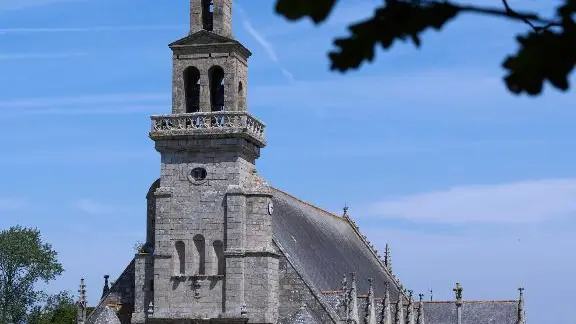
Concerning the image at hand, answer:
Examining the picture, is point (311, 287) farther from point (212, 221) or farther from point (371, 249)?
point (371, 249)

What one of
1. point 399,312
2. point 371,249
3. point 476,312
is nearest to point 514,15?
point 399,312

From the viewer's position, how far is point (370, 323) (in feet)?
151

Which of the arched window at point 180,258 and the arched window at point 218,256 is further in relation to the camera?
the arched window at point 180,258

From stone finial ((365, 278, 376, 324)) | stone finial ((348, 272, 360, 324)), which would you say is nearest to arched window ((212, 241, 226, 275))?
stone finial ((348, 272, 360, 324))

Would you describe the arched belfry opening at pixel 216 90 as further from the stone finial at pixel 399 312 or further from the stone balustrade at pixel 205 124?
the stone finial at pixel 399 312

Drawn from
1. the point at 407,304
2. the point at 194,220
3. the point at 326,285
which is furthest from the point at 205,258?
the point at 407,304

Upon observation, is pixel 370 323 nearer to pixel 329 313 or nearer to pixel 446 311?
pixel 329 313

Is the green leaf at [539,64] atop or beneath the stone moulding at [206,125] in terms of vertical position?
beneath

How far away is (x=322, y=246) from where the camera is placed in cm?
→ 5103

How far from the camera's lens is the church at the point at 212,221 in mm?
40219

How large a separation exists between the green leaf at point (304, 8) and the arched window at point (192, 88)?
3636 centimetres

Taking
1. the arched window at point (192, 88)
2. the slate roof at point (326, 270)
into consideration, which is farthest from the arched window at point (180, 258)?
the arched window at point (192, 88)

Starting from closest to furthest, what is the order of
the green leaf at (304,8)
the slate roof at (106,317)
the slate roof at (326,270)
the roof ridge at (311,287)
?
the green leaf at (304,8), the roof ridge at (311,287), the slate roof at (106,317), the slate roof at (326,270)

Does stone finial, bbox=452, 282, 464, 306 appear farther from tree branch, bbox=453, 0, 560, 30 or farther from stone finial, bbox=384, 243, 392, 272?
tree branch, bbox=453, 0, 560, 30
